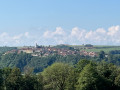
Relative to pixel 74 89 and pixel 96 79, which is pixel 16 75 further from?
pixel 96 79

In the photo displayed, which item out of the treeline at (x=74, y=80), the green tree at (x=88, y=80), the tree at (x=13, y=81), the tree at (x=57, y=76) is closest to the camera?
the green tree at (x=88, y=80)

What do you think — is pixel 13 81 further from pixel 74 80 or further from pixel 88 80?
pixel 88 80

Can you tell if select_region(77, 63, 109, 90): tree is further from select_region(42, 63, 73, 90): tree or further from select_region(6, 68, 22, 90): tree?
select_region(6, 68, 22, 90): tree

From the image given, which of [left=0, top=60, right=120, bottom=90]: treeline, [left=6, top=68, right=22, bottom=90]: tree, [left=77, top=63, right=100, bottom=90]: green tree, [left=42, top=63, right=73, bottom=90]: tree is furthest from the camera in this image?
[left=42, top=63, right=73, bottom=90]: tree

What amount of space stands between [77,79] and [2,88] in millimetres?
18091

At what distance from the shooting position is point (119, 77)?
252 ft

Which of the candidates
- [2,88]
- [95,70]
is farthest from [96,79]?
[2,88]

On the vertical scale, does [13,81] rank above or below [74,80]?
below

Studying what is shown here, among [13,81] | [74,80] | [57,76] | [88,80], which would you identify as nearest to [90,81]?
[88,80]

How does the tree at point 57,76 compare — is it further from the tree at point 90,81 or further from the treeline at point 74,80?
the tree at point 90,81

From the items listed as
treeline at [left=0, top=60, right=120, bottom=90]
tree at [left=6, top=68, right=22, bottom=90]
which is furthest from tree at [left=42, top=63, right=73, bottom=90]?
tree at [left=6, top=68, right=22, bottom=90]

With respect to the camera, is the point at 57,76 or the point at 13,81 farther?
the point at 57,76

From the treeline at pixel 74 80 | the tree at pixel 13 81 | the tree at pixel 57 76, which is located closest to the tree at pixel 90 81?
the treeline at pixel 74 80

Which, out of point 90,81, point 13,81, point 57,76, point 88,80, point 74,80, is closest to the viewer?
point 90,81
